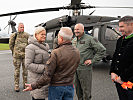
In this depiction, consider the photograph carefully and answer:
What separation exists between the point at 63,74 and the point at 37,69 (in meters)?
0.58

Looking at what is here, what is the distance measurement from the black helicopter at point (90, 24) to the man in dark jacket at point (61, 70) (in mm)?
5473

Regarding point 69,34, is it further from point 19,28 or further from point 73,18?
point 73,18

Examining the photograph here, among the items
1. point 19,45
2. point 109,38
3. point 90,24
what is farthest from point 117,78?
point 90,24

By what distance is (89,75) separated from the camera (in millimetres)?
3213

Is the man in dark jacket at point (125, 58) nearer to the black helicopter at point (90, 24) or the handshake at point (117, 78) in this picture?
the handshake at point (117, 78)

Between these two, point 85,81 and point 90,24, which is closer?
point 85,81

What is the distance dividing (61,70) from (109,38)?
580 cm

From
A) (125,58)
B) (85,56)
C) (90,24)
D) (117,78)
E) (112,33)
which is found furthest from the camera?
(90,24)

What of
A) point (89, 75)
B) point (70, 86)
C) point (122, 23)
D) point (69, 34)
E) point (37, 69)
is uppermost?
point (122, 23)

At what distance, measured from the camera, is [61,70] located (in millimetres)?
1987

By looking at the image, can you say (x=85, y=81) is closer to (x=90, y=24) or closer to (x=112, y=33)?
(x=112, y=33)

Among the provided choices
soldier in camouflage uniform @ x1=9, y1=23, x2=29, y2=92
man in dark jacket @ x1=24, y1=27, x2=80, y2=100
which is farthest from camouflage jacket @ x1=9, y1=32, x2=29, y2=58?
man in dark jacket @ x1=24, y1=27, x2=80, y2=100

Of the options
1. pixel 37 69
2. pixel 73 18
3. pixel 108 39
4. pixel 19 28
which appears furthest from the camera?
pixel 73 18

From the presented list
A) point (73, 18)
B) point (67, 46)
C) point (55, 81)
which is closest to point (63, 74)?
point (55, 81)
